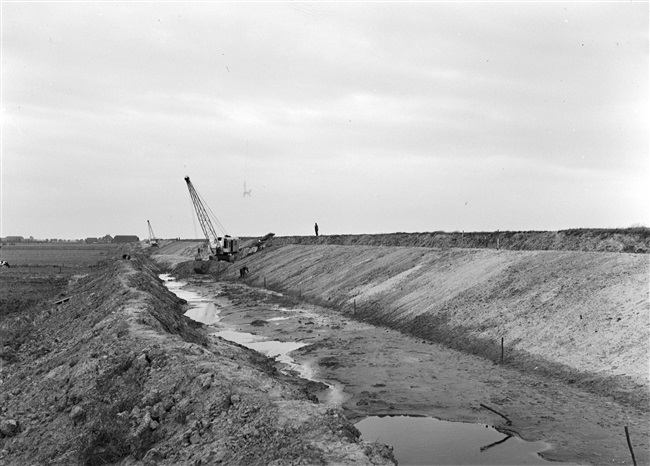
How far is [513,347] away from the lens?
19547 mm

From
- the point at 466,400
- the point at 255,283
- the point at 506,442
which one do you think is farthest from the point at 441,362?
the point at 255,283

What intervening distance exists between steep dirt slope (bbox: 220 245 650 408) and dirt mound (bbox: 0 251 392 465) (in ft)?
33.5

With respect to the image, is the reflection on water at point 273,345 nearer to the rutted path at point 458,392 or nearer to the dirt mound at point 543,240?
the rutted path at point 458,392

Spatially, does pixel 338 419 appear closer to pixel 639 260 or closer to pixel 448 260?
pixel 639 260

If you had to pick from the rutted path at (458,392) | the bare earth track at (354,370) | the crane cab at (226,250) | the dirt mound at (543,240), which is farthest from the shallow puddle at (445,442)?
the crane cab at (226,250)

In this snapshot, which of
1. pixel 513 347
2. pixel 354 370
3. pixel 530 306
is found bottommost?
pixel 354 370

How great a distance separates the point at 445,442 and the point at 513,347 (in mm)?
8768

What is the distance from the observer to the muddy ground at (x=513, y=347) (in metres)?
13.5

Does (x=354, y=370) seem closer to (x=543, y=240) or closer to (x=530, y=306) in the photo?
(x=530, y=306)

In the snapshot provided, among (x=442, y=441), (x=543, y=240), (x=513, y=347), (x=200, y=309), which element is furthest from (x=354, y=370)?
(x=543, y=240)

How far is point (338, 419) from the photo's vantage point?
9.30 metres

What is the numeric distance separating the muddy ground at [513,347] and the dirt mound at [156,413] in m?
4.91

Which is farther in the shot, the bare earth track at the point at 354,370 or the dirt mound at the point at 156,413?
the bare earth track at the point at 354,370

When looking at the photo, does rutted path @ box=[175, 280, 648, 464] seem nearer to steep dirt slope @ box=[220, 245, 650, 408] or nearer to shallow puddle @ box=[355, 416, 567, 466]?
shallow puddle @ box=[355, 416, 567, 466]
